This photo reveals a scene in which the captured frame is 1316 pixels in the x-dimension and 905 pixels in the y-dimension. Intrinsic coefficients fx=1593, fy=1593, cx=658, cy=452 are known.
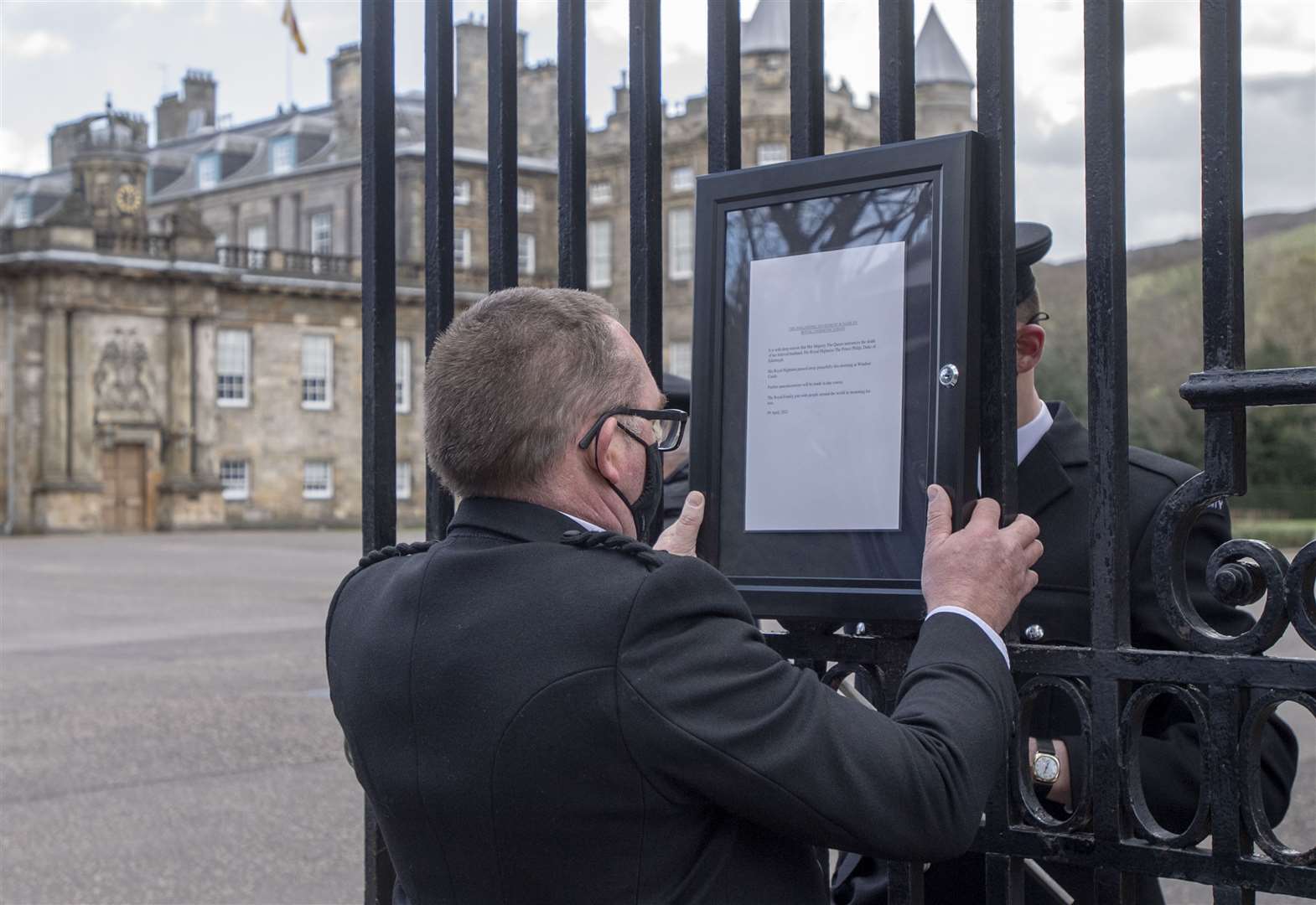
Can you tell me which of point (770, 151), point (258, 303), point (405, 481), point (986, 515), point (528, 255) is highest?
point (770, 151)

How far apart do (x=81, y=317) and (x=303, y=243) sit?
→ 14586 mm

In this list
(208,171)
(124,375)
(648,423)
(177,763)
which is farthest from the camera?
(208,171)

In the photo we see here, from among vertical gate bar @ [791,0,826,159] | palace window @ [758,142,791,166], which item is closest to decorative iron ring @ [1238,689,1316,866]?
vertical gate bar @ [791,0,826,159]

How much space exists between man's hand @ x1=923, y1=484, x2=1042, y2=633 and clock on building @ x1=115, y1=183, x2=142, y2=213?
4856cm

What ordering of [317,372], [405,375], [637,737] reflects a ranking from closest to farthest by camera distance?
[637,737] < [317,372] < [405,375]

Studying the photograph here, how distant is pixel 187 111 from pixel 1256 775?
71.6m

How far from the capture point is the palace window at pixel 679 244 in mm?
51156

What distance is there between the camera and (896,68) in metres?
2.44

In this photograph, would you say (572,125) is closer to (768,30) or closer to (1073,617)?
(1073,617)

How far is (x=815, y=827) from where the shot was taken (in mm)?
1945

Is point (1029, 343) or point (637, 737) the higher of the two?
point (1029, 343)

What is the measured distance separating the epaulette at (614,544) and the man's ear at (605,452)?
4.5 inches

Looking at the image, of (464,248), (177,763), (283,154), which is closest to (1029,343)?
(177,763)

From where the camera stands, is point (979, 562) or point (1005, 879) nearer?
point (979, 562)
